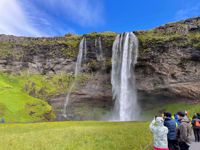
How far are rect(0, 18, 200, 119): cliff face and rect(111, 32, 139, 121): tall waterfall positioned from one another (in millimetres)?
1848

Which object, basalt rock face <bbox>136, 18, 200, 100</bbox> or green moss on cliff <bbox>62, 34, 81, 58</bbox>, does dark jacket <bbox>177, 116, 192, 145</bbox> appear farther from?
green moss on cliff <bbox>62, 34, 81, 58</bbox>

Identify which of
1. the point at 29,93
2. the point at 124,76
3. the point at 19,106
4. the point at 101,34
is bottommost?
the point at 19,106

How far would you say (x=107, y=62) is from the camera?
73562mm

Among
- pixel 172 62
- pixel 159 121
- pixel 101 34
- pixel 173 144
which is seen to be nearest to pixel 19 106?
pixel 101 34

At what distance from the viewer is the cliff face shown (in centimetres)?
6400

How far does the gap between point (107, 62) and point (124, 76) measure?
25.4ft

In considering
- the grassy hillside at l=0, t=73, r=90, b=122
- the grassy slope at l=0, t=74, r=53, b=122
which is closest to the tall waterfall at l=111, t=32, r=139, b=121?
the grassy hillside at l=0, t=73, r=90, b=122

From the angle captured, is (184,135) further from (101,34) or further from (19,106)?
(101,34)

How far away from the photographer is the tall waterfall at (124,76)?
6650 cm

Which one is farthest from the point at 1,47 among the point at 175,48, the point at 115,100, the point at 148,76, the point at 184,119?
the point at 184,119

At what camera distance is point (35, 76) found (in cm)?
8306

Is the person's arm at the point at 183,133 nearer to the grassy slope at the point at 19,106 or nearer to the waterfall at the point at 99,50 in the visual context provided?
the grassy slope at the point at 19,106

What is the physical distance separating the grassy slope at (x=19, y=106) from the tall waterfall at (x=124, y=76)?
19.4 metres

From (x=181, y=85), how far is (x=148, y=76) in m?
9.48
